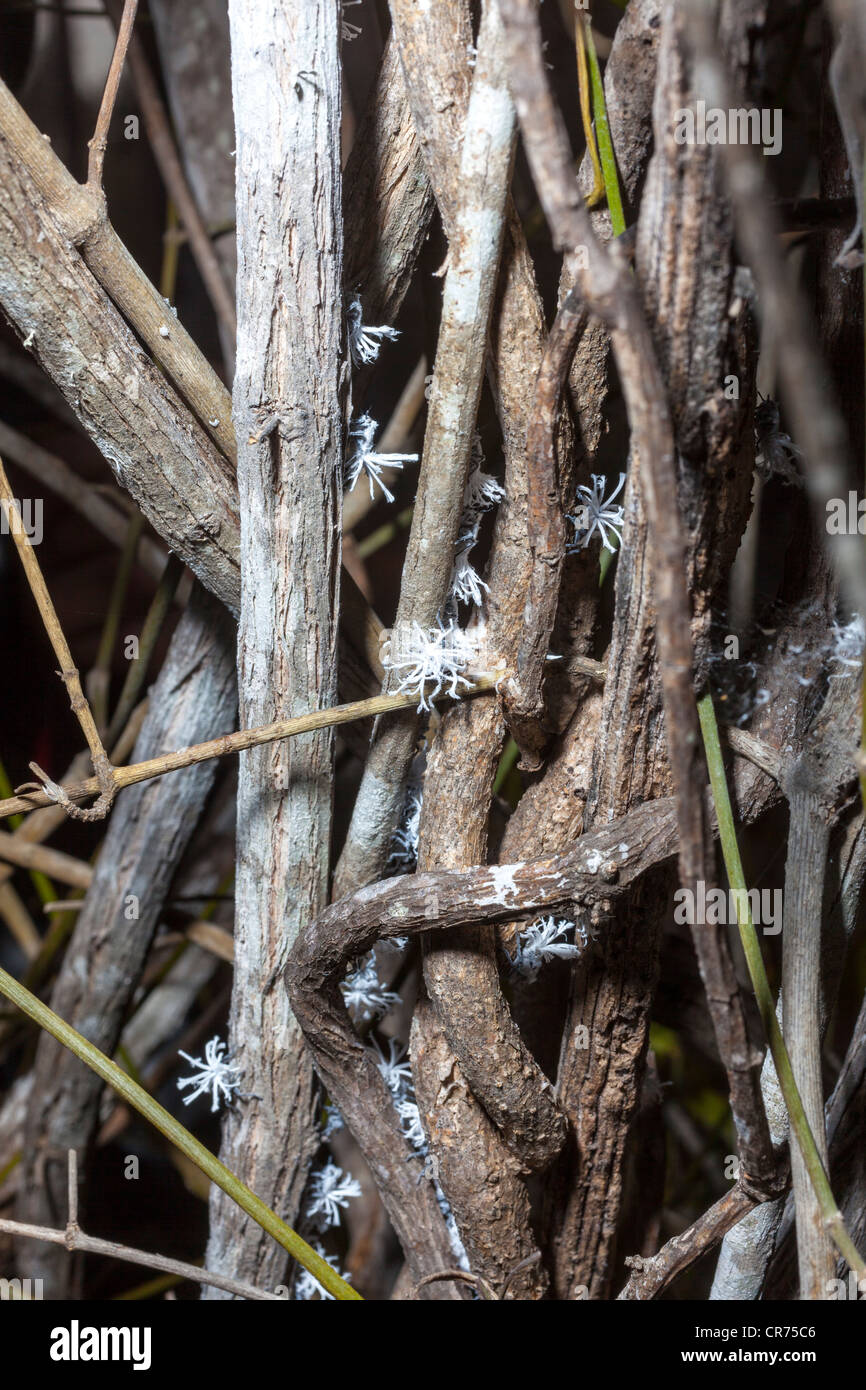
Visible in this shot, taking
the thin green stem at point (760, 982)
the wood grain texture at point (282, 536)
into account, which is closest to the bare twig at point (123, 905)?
the wood grain texture at point (282, 536)

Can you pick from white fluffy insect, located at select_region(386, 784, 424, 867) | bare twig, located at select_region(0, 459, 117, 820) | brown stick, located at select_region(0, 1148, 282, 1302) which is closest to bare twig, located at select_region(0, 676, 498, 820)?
bare twig, located at select_region(0, 459, 117, 820)

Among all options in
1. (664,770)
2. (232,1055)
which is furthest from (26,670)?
(664,770)

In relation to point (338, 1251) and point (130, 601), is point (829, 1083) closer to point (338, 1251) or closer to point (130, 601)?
point (338, 1251)

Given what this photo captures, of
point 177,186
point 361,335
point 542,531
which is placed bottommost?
point 542,531

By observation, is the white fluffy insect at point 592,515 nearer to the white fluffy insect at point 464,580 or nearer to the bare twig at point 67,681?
the white fluffy insect at point 464,580

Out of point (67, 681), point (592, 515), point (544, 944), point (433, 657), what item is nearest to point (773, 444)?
point (592, 515)

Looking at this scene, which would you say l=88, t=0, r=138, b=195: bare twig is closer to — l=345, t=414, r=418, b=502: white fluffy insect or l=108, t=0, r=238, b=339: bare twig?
l=345, t=414, r=418, b=502: white fluffy insect

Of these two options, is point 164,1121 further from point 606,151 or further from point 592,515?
point 606,151
